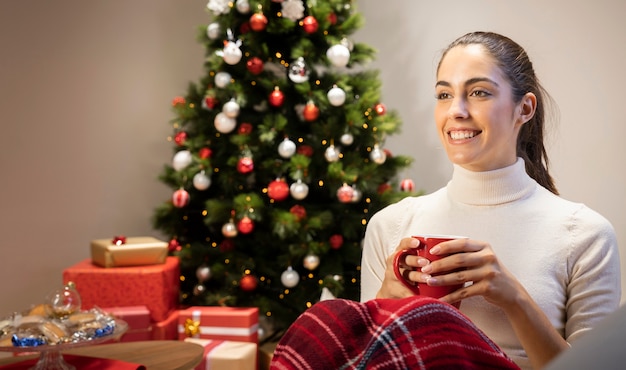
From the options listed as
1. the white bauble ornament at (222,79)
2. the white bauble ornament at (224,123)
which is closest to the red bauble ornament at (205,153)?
the white bauble ornament at (224,123)

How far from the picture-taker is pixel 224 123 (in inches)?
101

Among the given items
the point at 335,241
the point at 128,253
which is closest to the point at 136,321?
the point at 128,253

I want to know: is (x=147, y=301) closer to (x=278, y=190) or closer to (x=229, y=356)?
(x=229, y=356)

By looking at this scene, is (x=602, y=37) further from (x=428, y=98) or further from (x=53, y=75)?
(x=53, y=75)

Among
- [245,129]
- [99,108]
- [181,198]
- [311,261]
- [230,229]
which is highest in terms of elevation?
[99,108]

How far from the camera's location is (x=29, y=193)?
9.52ft

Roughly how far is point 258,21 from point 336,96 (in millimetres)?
410

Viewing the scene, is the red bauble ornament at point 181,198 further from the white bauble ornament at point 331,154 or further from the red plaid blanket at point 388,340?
the red plaid blanket at point 388,340

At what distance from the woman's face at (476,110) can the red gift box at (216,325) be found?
4.66 ft

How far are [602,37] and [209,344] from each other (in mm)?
1651

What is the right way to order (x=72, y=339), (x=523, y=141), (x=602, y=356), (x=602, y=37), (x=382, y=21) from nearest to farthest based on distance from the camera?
(x=602, y=356) → (x=523, y=141) → (x=72, y=339) → (x=602, y=37) → (x=382, y=21)

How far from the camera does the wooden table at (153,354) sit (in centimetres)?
158

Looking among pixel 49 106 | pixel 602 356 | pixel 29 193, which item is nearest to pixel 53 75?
pixel 49 106

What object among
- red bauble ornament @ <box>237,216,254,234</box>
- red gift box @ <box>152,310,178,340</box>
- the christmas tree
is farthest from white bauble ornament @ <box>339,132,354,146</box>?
red gift box @ <box>152,310,178,340</box>
